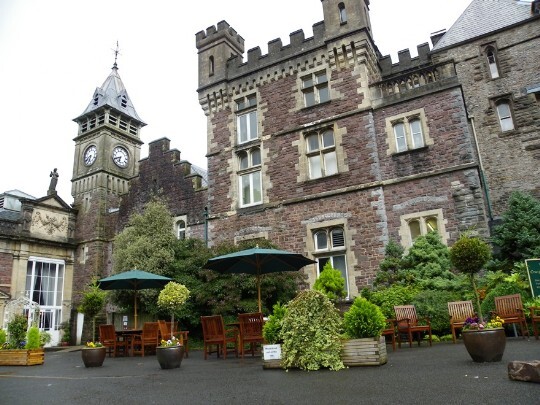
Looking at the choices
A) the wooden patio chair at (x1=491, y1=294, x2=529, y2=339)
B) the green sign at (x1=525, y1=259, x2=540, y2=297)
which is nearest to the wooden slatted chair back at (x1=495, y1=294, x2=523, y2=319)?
the wooden patio chair at (x1=491, y1=294, x2=529, y2=339)

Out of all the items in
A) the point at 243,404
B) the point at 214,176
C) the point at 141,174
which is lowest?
the point at 243,404

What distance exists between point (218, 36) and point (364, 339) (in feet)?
54.4

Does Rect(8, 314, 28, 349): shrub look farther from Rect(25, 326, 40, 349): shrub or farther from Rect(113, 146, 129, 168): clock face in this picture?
Rect(113, 146, 129, 168): clock face

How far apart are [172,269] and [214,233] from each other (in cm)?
232

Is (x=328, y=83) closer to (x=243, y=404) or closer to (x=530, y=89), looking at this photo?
(x=530, y=89)

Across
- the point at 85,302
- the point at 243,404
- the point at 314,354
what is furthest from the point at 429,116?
the point at 85,302

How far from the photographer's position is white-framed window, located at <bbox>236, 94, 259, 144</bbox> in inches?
718

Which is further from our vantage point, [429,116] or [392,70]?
[392,70]

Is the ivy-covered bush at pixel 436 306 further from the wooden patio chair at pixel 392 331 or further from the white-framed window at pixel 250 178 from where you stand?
the white-framed window at pixel 250 178

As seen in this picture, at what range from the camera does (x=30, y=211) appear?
23391 mm

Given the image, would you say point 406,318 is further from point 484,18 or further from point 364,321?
point 484,18

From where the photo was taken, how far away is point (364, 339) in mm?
6945

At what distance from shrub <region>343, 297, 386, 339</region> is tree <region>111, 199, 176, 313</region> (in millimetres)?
10853

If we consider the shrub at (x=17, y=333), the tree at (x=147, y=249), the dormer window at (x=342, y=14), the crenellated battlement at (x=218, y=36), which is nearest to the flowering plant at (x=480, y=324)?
the shrub at (x=17, y=333)
